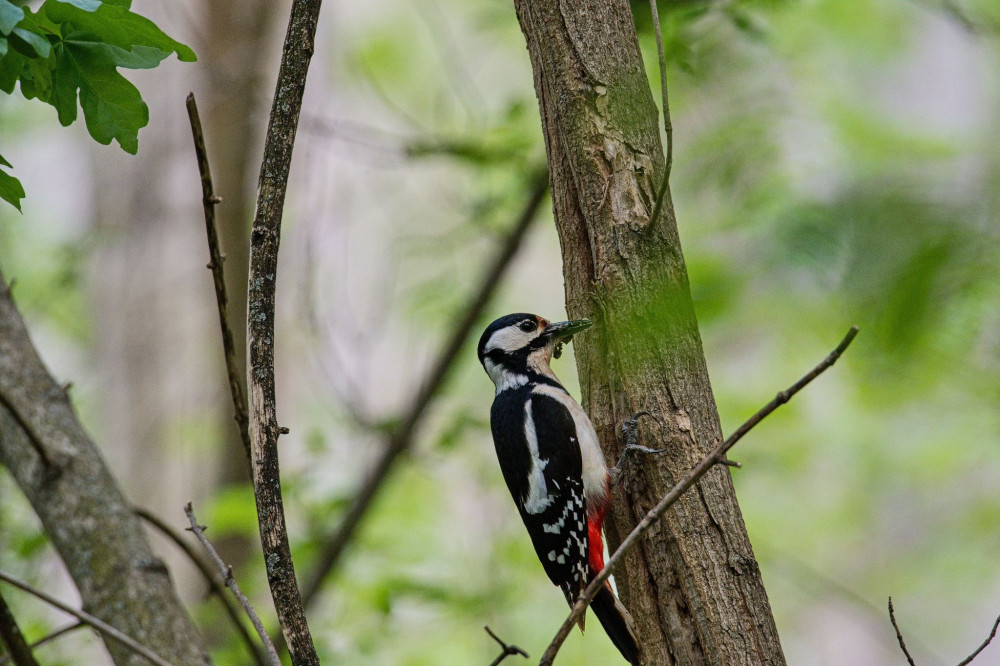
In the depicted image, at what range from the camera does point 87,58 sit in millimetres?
1736

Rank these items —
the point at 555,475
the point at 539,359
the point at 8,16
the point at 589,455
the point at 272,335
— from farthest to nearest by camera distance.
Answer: the point at 539,359, the point at 555,475, the point at 589,455, the point at 272,335, the point at 8,16

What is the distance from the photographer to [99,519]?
246cm

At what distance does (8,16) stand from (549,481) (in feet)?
7.49

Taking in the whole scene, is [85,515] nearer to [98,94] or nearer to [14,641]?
[14,641]

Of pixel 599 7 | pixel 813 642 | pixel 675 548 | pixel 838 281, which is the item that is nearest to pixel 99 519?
pixel 675 548

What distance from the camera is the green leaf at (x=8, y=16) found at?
1.49 metres

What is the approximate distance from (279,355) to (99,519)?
453 centimetres

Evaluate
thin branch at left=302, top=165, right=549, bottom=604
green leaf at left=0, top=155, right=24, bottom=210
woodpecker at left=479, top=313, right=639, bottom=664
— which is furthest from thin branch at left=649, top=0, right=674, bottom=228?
thin branch at left=302, top=165, right=549, bottom=604

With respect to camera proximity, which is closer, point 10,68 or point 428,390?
point 10,68

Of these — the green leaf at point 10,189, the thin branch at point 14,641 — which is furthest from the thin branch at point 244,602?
the green leaf at point 10,189

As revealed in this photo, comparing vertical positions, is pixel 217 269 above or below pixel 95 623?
above

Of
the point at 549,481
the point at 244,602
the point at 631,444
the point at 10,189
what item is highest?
the point at 549,481

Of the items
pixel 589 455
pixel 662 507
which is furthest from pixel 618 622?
pixel 662 507

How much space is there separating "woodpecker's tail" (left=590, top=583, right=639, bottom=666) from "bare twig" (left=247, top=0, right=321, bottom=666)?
935 millimetres
